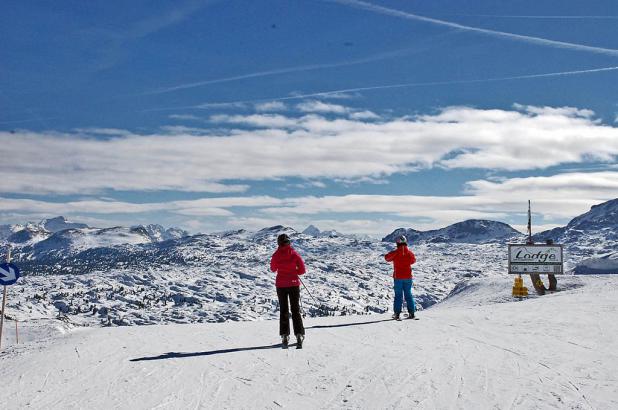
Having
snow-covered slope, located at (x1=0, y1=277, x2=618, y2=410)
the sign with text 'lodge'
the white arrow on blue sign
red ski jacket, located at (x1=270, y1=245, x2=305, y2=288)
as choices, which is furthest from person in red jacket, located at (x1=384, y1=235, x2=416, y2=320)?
the sign with text 'lodge'

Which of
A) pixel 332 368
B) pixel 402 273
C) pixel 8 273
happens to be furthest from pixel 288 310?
pixel 8 273

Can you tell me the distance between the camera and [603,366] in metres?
9.79

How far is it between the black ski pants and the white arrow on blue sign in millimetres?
11472

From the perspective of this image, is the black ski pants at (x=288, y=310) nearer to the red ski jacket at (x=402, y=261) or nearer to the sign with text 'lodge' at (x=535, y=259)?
the red ski jacket at (x=402, y=261)

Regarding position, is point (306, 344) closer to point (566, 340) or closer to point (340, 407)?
point (340, 407)

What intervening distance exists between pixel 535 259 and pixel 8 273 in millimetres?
24885

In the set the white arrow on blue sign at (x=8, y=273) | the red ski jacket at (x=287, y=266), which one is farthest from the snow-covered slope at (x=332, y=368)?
the white arrow on blue sign at (x=8, y=273)

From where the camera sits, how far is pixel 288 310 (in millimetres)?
12586

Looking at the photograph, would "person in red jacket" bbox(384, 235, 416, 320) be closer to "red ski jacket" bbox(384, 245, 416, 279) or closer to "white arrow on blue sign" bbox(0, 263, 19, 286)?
"red ski jacket" bbox(384, 245, 416, 279)

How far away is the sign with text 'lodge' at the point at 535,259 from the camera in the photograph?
95.3ft

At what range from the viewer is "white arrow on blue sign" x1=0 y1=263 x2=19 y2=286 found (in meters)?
18.7

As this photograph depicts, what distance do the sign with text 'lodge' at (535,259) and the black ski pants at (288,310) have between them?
65.4 ft

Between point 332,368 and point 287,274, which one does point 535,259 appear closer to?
point 287,274

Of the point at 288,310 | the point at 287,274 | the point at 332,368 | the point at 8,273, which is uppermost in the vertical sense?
the point at 287,274
